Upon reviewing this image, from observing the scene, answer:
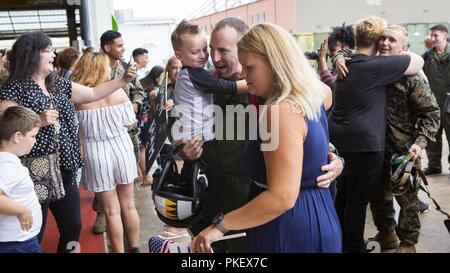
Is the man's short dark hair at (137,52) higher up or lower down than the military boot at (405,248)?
higher up

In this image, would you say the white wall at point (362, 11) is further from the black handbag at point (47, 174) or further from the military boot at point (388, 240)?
the black handbag at point (47, 174)

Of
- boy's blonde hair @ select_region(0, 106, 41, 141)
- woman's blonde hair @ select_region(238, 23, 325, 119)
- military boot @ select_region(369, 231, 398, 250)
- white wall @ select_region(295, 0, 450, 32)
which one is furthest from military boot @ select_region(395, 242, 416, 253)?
white wall @ select_region(295, 0, 450, 32)

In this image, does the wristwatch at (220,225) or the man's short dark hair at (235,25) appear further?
the man's short dark hair at (235,25)

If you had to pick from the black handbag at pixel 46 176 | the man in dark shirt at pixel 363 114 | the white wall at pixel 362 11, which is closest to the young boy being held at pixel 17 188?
the black handbag at pixel 46 176

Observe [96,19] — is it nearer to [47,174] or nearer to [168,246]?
[47,174]

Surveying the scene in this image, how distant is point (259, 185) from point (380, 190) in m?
1.97

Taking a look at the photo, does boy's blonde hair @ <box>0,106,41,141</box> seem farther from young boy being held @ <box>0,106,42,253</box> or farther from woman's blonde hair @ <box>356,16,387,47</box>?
woman's blonde hair @ <box>356,16,387,47</box>

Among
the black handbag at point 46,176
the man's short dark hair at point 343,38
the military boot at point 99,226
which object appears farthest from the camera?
the military boot at point 99,226

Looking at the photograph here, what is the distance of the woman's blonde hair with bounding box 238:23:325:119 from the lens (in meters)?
1.57

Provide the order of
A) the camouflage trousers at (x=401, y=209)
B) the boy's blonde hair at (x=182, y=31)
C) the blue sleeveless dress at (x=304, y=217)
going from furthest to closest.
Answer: the camouflage trousers at (x=401, y=209) < the boy's blonde hair at (x=182, y=31) < the blue sleeveless dress at (x=304, y=217)

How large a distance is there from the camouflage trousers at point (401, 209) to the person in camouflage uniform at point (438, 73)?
2529 millimetres

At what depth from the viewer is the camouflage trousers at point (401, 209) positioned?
10.6 feet
